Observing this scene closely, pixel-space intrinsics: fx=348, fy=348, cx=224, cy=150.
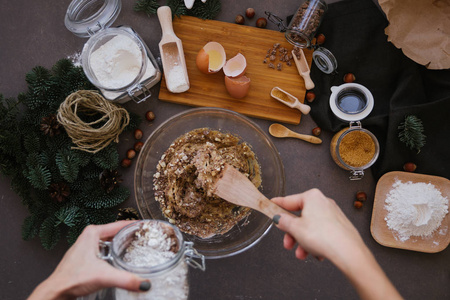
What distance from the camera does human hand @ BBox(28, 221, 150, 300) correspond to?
3.22 ft

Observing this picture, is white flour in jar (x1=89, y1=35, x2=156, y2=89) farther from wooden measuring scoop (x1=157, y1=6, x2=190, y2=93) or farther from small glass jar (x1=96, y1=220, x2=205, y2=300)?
small glass jar (x1=96, y1=220, x2=205, y2=300)

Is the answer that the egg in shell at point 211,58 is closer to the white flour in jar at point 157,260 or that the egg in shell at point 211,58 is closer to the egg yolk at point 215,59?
the egg yolk at point 215,59

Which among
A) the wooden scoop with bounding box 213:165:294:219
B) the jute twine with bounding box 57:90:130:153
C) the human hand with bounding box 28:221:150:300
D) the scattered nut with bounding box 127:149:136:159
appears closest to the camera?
the human hand with bounding box 28:221:150:300

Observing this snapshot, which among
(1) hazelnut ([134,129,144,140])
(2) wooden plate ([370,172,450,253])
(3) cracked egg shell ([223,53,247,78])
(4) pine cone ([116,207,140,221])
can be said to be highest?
(3) cracked egg shell ([223,53,247,78])

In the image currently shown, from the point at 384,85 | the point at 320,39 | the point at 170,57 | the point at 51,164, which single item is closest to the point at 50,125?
the point at 51,164

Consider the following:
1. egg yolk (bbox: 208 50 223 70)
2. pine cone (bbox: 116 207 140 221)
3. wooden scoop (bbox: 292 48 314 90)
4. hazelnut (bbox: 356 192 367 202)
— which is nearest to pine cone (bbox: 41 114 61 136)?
pine cone (bbox: 116 207 140 221)

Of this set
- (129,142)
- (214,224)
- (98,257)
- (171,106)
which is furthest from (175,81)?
(98,257)

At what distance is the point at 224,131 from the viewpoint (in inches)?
63.1

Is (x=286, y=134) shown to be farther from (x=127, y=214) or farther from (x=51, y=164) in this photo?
(x=51, y=164)

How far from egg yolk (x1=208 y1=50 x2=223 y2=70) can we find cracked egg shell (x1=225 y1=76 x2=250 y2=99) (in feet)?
0.31

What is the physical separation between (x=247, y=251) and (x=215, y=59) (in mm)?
939

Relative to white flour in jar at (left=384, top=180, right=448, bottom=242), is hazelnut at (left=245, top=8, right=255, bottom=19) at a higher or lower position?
higher

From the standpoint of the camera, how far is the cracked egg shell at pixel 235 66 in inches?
65.6

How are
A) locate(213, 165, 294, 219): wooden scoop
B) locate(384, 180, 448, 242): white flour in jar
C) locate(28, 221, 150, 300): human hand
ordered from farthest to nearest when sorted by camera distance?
locate(384, 180, 448, 242): white flour in jar
locate(213, 165, 294, 219): wooden scoop
locate(28, 221, 150, 300): human hand
